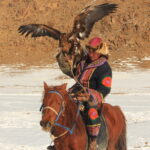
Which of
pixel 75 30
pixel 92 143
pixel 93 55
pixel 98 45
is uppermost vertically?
pixel 75 30

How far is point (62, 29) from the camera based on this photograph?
239ft

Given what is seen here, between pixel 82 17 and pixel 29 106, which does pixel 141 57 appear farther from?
pixel 82 17

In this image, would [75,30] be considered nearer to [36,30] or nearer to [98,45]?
[98,45]

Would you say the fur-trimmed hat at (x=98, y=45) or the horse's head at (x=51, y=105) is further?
the fur-trimmed hat at (x=98, y=45)

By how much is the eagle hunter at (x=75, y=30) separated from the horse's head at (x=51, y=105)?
752mm

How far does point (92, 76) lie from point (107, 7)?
5.87ft

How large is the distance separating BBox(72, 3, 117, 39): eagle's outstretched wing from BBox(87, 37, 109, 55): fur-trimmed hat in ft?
1.40

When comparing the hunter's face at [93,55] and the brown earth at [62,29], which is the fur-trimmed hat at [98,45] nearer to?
the hunter's face at [93,55]

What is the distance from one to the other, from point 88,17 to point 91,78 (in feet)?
5.18

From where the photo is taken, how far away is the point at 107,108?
7141 mm

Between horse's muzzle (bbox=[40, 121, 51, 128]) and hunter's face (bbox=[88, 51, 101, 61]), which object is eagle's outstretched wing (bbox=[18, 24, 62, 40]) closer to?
hunter's face (bbox=[88, 51, 101, 61])

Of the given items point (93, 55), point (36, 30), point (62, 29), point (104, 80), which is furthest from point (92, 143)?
point (62, 29)

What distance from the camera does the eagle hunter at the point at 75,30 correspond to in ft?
20.8

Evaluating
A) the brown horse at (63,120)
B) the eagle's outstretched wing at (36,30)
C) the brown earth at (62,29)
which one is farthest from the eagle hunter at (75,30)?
the brown earth at (62,29)
